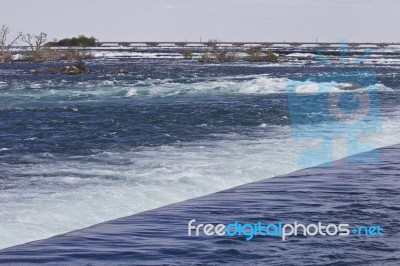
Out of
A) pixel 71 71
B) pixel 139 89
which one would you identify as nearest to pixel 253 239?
pixel 139 89

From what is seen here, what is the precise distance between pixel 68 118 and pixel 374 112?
13110 millimetres

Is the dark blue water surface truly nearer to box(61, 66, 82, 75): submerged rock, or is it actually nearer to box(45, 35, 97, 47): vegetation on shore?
box(61, 66, 82, 75): submerged rock

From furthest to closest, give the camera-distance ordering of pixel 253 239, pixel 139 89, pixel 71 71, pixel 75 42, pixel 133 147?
pixel 75 42 → pixel 71 71 → pixel 139 89 → pixel 133 147 → pixel 253 239

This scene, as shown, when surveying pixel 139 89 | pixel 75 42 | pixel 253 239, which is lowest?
pixel 75 42

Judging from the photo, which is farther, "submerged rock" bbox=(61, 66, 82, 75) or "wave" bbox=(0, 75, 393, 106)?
"submerged rock" bbox=(61, 66, 82, 75)

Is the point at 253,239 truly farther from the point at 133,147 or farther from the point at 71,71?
the point at 71,71

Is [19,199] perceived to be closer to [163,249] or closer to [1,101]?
[163,249]

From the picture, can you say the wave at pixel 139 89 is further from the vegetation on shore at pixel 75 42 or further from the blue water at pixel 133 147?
the vegetation on shore at pixel 75 42

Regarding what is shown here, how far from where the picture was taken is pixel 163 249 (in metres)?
11.0

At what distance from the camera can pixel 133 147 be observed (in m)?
22.1

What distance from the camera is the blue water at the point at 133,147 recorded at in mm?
14039

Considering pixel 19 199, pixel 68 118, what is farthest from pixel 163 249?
pixel 68 118

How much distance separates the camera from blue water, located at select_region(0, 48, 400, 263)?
14039 millimetres

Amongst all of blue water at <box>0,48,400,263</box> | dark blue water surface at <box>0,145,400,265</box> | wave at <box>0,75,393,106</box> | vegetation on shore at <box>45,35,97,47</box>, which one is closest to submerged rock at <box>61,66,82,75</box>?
wave at <box>0,75,393,106</box>
